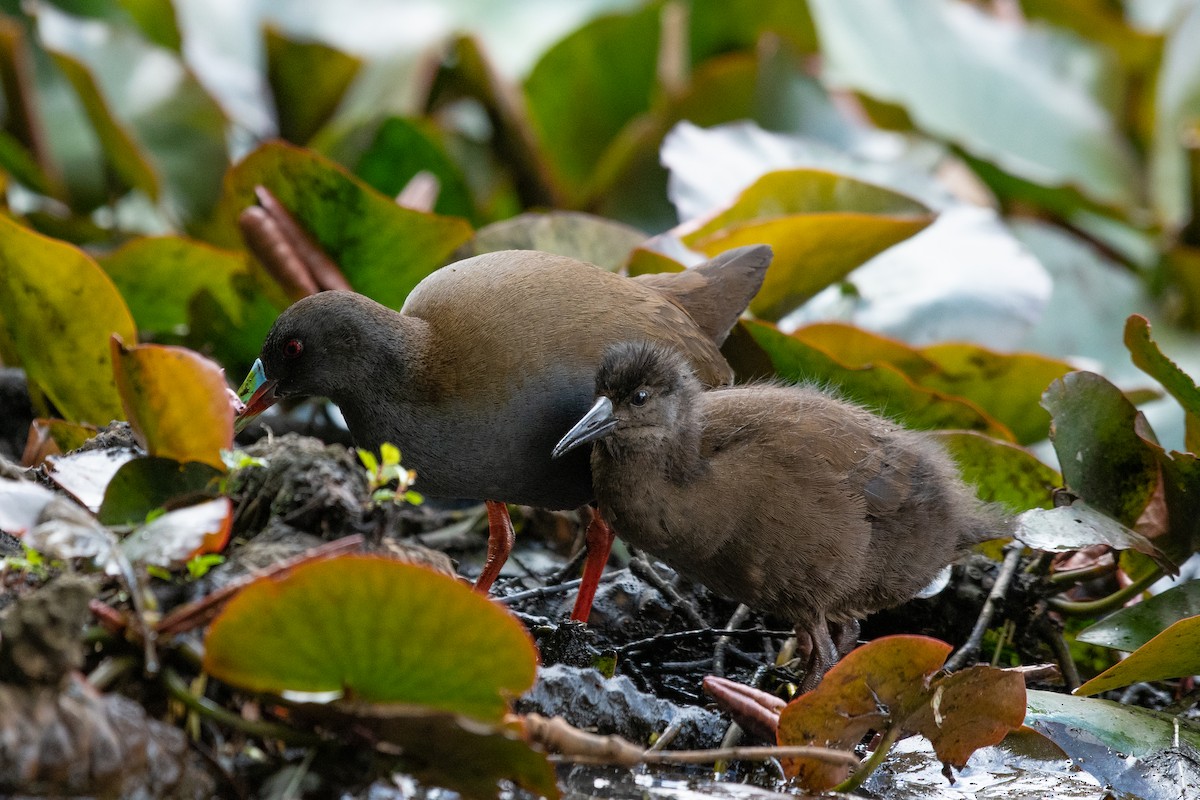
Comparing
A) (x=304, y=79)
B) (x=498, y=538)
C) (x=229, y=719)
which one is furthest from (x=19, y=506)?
(x=304, y=79)

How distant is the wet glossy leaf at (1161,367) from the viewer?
3201mm

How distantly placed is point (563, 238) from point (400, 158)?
130 cm

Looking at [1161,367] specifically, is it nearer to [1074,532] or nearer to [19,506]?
[1074,532]

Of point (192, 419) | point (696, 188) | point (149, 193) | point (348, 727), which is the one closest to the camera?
point (348, 727)

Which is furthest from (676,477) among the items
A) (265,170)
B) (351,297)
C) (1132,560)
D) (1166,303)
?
(1166,303)

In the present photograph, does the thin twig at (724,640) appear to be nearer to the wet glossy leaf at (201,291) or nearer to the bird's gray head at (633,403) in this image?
the bird's gray head at (633,403)

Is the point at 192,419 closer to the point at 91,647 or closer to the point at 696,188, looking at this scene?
the point at 91,647

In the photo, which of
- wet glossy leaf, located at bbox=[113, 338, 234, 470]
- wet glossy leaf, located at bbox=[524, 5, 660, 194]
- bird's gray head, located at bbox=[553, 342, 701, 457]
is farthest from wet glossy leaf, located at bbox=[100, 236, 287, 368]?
wet glossy leaf, located at bbox=[524, 5, 660, 194]

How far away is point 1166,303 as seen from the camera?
565cm

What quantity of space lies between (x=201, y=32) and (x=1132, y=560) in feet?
13.9

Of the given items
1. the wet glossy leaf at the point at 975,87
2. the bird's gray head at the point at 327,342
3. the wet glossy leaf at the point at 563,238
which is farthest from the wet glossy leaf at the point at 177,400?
the wet glossy leaf at the point at 975,87

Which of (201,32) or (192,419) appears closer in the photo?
(192,419)

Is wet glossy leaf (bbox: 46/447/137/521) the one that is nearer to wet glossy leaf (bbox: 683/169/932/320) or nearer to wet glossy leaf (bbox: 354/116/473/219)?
wet glossy leaf (bbox: 683/169/932/320)

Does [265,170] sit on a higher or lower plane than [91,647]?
higher
